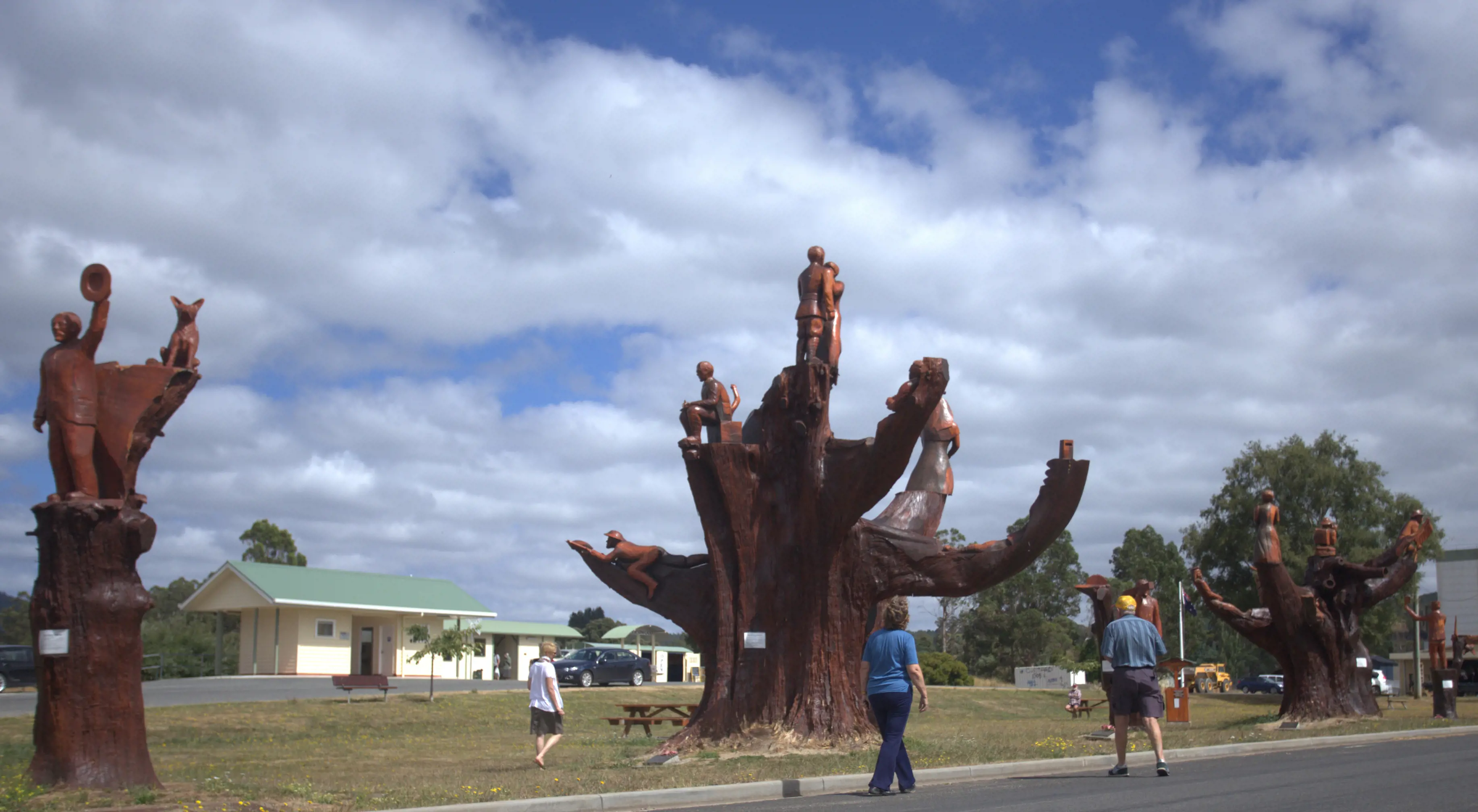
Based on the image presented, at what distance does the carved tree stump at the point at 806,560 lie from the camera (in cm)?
1309

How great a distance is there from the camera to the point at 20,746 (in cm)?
1634

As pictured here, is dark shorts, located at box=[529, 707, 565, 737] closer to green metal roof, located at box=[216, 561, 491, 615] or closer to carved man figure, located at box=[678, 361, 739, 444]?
carved man figure, located at box=[678, 361, 739, 444]

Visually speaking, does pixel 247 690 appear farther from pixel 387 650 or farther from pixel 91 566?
pixel 91 566

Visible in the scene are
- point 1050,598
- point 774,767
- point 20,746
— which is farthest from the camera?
point 1050,598

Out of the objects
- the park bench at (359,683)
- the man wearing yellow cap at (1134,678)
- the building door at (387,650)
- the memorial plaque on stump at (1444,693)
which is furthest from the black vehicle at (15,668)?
the memorial plaque on stump at (1444,693)

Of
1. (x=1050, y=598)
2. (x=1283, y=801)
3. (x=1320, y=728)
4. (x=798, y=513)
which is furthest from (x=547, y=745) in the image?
(x=1050, y=598)

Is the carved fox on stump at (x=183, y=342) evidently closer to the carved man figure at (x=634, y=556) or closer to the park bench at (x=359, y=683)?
the carved man figure at (x=634, y=556)

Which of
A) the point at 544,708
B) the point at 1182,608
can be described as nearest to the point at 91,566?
the point at 544,708

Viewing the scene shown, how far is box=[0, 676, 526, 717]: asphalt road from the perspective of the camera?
24172mm

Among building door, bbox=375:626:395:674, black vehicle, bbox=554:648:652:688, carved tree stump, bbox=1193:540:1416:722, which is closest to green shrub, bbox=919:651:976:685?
black vehicle, bbox=554:648:652:688

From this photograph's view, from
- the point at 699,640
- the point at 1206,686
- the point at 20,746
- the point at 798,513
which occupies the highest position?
the point at 798,513

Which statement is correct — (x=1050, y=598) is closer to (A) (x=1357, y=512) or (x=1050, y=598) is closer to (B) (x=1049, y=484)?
(A) (x=1357, y=512)

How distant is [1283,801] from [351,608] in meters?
36.6

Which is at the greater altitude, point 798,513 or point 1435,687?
point 798,513
